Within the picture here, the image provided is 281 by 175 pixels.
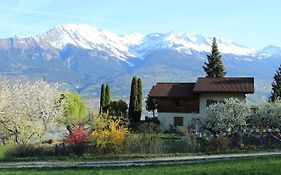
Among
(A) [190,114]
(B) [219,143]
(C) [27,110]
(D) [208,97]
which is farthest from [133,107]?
(B) [219,143]

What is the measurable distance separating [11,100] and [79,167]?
92.8 feet

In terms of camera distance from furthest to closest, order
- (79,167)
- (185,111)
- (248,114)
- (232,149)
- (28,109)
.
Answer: (185,111)
(28,109)
(248,114)
(232,149)
(79,167)

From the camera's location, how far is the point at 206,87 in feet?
188

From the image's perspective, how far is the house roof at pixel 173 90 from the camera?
5908 centimetres

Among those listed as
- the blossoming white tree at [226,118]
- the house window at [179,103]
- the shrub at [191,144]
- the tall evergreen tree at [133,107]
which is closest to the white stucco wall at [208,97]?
the house window at [179,103]

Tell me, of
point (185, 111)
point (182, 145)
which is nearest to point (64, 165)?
point (182, 145)

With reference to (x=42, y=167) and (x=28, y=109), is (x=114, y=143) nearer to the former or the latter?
(x=42, y=167)

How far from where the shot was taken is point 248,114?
126ft

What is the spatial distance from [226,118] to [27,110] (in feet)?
78.8

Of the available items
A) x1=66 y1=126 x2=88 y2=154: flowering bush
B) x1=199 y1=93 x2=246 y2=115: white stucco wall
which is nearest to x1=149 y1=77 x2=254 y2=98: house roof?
x1=199 y1=93 x2=246 y2=115: white stucco wall

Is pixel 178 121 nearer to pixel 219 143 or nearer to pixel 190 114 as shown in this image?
pixel 190 114

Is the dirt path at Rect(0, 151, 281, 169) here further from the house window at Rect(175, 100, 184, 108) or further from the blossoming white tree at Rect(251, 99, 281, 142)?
the house window at Rect(175, 100, 184, 108)

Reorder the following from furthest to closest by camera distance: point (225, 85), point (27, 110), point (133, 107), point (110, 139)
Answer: point (133, 107)
point (225, 85)
point (27, 110)
point (110, 139)

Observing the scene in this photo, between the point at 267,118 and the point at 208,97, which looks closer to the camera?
the point at 267,118
